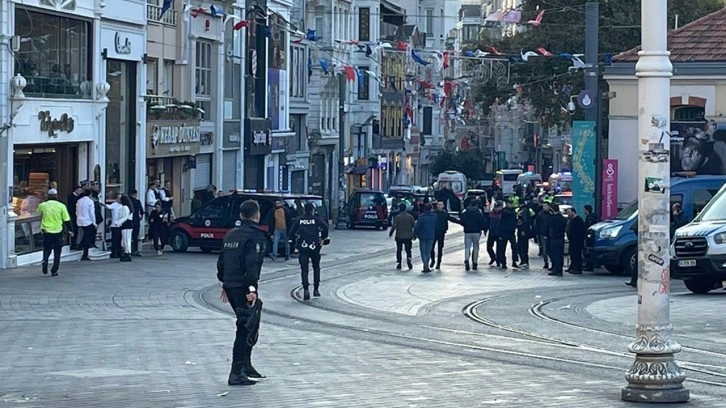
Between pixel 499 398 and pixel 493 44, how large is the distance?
43929 millimetres

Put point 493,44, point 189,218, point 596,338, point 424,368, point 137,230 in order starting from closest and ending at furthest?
1. point 424,368
2. point 596,338
3. point 137,230
4. point 189,218
5. point 493,44

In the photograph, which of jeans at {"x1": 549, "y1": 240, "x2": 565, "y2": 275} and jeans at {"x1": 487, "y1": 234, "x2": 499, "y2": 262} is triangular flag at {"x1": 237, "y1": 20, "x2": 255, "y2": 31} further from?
jeans at {"x1": 549, "y1": 240, "x2": 565, "y2": 275}

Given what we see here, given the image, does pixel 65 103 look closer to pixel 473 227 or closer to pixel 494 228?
pixel 473 227

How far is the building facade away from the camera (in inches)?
1196

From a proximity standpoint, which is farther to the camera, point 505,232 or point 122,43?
point 122,43

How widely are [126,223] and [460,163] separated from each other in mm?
76109

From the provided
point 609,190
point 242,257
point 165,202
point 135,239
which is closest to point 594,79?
point 609,190

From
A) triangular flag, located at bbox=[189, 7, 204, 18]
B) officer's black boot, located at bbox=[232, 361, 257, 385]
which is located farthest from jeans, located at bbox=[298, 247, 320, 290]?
triangular flag, located at bbox=[189, 7, 204, 18]

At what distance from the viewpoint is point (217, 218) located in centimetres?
3719

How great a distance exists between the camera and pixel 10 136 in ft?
99.5

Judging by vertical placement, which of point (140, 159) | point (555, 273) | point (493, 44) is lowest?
point (555, 273)

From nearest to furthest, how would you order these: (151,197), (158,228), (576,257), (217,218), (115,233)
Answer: (576,257), (115,233), (158,228), (217,218), (151,197)

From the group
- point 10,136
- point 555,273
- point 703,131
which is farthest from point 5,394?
point 703,131

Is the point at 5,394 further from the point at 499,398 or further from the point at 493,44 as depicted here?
the point at 493,44
